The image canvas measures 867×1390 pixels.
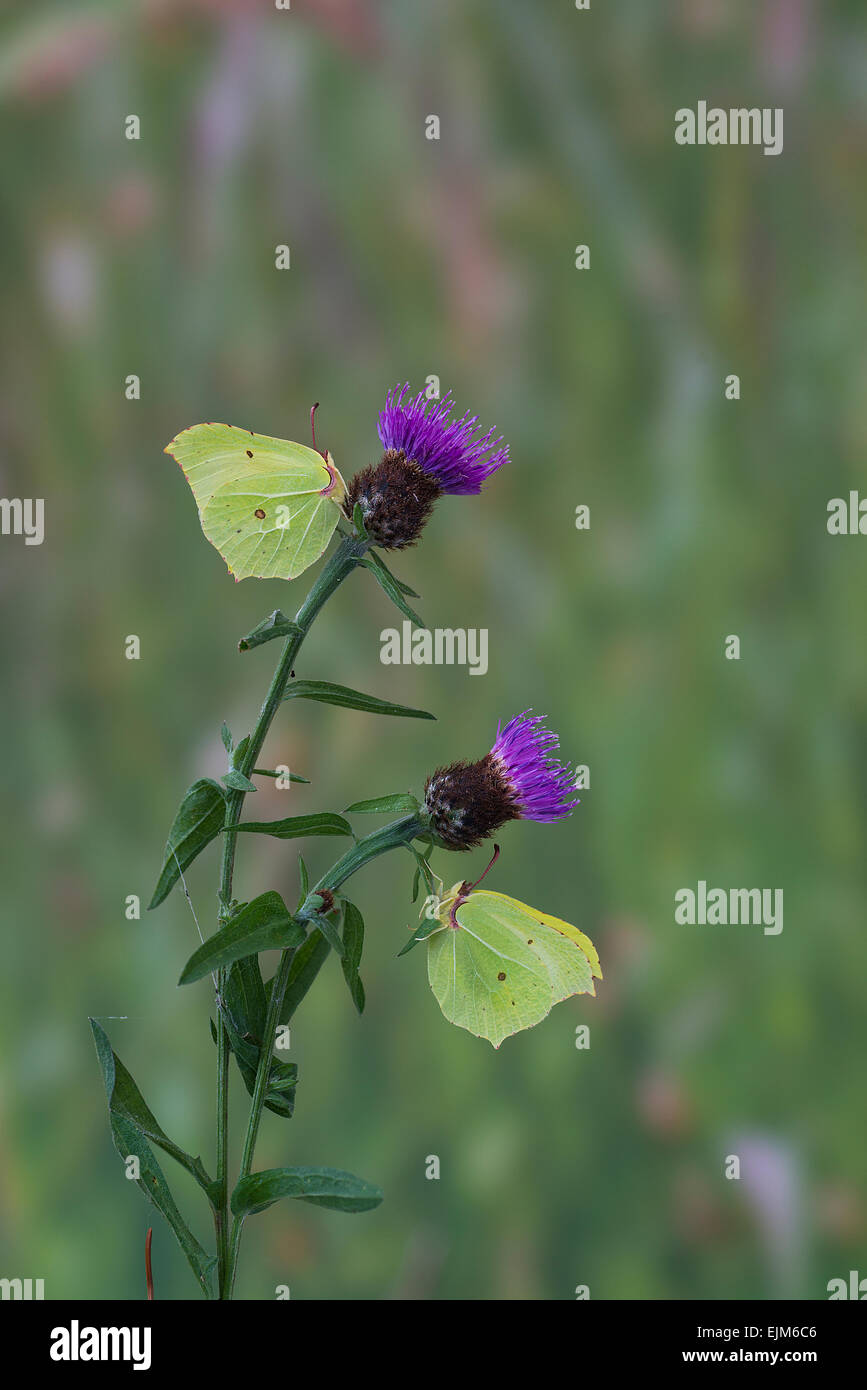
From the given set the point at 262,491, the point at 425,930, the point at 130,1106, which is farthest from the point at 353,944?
the point at 262,491

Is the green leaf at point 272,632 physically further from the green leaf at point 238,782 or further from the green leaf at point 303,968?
the green leaf at point 303,968

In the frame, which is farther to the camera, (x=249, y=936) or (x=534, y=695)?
(x=534, y=695)

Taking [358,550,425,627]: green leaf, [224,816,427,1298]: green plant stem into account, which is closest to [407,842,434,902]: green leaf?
[224,816,427,1298]: green plant stem

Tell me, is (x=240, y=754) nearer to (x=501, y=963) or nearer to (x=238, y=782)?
(x=238, y=782)

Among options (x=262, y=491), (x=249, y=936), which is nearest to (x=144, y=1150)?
(x=249, y=936)

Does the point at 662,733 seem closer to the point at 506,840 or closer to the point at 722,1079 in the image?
the point at 506,840

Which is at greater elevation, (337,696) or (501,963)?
(337,696)

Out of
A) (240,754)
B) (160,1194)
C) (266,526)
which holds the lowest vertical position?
(160,1194)
